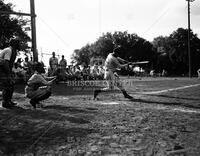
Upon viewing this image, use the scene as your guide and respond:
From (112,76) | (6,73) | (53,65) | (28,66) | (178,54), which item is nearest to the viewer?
(6,73)

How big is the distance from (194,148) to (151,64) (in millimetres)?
77669

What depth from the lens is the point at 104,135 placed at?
16.9ft

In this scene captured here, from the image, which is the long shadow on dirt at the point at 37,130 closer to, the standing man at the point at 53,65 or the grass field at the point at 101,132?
the grass field at the point at 101,132

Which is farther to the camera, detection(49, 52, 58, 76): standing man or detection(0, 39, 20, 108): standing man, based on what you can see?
detection(49, 52, 58, 76): standing man

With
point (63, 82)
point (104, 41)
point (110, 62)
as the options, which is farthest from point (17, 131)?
point (104, 41)

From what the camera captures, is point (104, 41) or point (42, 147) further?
point (104, 41)

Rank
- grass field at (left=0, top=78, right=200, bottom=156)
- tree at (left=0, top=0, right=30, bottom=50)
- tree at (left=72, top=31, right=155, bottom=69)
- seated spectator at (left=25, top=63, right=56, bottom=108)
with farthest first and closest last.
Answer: tree at (left=72, top=31, right=155, bottom=69)
tree at (left=0, top=0, right=30, bottom=50)
seated spectator at (left=25, top=63, right=56, bottom=108)
grass field at (left=0, top=78, right=200, bottom=156)

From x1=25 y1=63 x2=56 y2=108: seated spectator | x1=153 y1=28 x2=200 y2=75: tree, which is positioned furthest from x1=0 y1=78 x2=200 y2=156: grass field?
x1=153 y1=28 x2=200 y2=75: tree

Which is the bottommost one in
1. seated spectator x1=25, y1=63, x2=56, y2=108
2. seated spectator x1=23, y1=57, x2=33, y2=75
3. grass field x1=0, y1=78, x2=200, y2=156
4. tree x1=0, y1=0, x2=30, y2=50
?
grass field x1=0, y1=78, x2=200, y2=156

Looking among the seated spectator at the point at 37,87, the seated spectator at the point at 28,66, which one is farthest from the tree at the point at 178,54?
the seated spectator at the point at 37,87

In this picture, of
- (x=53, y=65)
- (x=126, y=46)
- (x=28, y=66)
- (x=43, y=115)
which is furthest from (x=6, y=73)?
(x=126, y=46)

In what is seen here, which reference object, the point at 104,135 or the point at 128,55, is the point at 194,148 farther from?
the point at 128,55

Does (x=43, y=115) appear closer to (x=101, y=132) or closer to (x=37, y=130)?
(x=37, y=130)

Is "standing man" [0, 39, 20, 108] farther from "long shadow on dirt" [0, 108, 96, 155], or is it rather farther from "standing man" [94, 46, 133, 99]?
"standing man" [94, 46, 133, 99]
